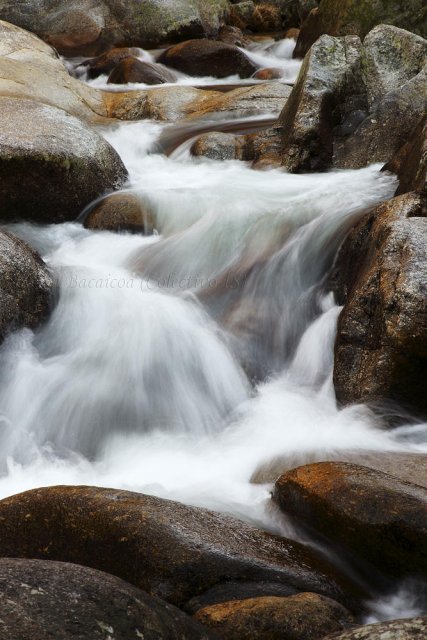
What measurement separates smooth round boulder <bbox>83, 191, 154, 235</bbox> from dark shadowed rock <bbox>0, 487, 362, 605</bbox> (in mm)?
5200

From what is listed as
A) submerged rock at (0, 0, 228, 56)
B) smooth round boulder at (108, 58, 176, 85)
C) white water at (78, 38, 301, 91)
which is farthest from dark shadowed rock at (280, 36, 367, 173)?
submerged rock at (0, 0, 228, 56)

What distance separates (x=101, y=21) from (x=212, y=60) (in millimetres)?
4369

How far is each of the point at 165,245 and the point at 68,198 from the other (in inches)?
54.9

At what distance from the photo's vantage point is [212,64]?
15617 mm

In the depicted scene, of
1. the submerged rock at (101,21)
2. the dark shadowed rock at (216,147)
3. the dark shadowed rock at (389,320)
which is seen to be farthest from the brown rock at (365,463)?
the submerged rock at (101,21)

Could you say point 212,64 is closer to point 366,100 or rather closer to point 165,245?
point 366,100

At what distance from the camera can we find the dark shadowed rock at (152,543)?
2.96 meters

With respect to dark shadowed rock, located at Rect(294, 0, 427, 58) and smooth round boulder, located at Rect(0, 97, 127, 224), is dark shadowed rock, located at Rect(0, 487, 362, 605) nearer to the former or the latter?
smooth round boulder, located at Rect(0, 97, 127, 224)

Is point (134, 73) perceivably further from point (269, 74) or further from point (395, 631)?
point (395, 631)

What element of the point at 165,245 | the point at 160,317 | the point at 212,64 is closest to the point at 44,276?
the point at 160,317

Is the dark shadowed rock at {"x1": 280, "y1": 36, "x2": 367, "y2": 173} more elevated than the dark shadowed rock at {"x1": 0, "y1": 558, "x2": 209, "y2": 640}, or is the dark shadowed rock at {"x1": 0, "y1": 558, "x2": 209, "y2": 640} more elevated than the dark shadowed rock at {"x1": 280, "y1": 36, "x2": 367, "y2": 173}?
the dark shadowed rock at {"x1": 280, "y1": 36, "x2": 367, "y2": 173}

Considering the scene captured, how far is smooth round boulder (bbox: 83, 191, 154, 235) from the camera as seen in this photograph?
8234 mm

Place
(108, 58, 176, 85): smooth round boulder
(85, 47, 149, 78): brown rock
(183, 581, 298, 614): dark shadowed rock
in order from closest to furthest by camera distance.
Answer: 1. (183, 581, 298, 614): dark shadowed rock
2. (108, 58, 176, 85): smooth round boulder
3. (85, 47, 149, 78): brown rock

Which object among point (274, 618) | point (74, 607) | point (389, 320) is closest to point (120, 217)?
point (389, 320)
